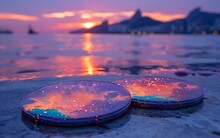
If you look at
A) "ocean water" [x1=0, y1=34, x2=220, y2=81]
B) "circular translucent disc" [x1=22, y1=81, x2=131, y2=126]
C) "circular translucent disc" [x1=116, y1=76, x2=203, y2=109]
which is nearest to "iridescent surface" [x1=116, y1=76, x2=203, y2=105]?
"circular translucent disc" [x1=116, y1=76, x2=203, y2=109]

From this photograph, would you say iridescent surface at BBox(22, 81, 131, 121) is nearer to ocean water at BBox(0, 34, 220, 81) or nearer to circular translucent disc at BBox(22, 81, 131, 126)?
circular translucent disc at BBox(22, 81, 131, 126)

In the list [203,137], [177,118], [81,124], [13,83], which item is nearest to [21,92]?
[13,83]

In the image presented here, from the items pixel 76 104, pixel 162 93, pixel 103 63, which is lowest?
pixel 103 63

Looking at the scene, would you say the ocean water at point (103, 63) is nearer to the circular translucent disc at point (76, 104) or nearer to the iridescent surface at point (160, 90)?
the iridescent surface at point (160, 90)

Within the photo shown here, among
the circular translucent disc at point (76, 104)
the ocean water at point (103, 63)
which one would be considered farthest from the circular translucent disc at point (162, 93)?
the ocean water at point (103, 63)

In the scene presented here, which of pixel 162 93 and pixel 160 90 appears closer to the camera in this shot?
pixel 162 93

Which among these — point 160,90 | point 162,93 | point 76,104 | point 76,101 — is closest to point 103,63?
point 160,90

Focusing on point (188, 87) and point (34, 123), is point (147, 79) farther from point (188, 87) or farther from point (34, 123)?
point (34, 123)

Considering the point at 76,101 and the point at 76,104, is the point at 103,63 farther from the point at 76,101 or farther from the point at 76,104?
the point at 76,104
